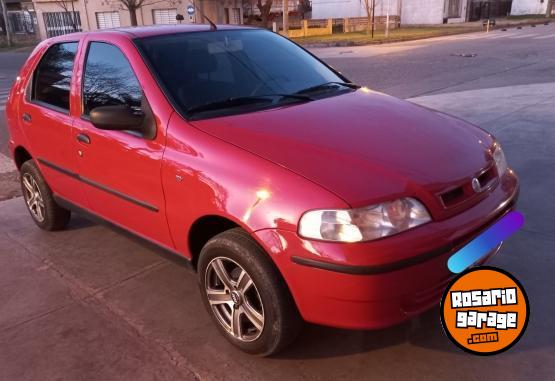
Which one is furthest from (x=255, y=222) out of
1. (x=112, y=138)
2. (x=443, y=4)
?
(x=443, y=4)

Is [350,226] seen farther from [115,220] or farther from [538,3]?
[538,3]

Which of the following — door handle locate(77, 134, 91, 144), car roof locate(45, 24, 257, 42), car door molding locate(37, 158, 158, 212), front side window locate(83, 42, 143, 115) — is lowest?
car door molding locate(37, 158, 158, 212)

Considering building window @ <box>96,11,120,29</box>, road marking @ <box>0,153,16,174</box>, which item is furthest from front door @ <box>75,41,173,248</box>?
building window @ <box>96,11,120,29</box>

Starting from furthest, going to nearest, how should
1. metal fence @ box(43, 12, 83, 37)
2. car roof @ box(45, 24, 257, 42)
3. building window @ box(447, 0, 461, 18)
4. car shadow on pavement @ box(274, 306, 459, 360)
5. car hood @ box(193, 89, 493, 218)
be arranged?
building window @ box(447, 0, 461, 18), metal fence @ box(43, 12, 83, 37), car roof @ box(45, 24, 257, 42), car shadow on pavement @ box(274, 306, 459, 360), car hood @ box(193, 89, 493, 218)

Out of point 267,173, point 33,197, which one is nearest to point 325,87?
point 267,173

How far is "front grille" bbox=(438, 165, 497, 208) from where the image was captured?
237 centimetres

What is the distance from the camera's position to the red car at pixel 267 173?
87.7 inches

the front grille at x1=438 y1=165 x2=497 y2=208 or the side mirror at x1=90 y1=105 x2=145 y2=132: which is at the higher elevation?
the side mirror at x1=90 y1=105 x2=145 y2=132

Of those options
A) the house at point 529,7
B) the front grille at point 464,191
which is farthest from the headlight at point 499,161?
the house at point 529,7

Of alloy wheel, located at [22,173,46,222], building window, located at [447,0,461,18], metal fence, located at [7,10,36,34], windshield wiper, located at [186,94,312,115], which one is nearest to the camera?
windshield wiper, located at [186,94,312,115]

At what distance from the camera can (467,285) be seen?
2.36m

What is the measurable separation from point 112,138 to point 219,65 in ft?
2.72

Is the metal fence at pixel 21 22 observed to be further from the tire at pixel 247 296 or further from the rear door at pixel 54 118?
the tire at pixel 247 296

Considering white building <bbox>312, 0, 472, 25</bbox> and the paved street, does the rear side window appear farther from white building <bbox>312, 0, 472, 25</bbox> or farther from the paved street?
white building <bbox>312, 0, 472, 25</bbox>
